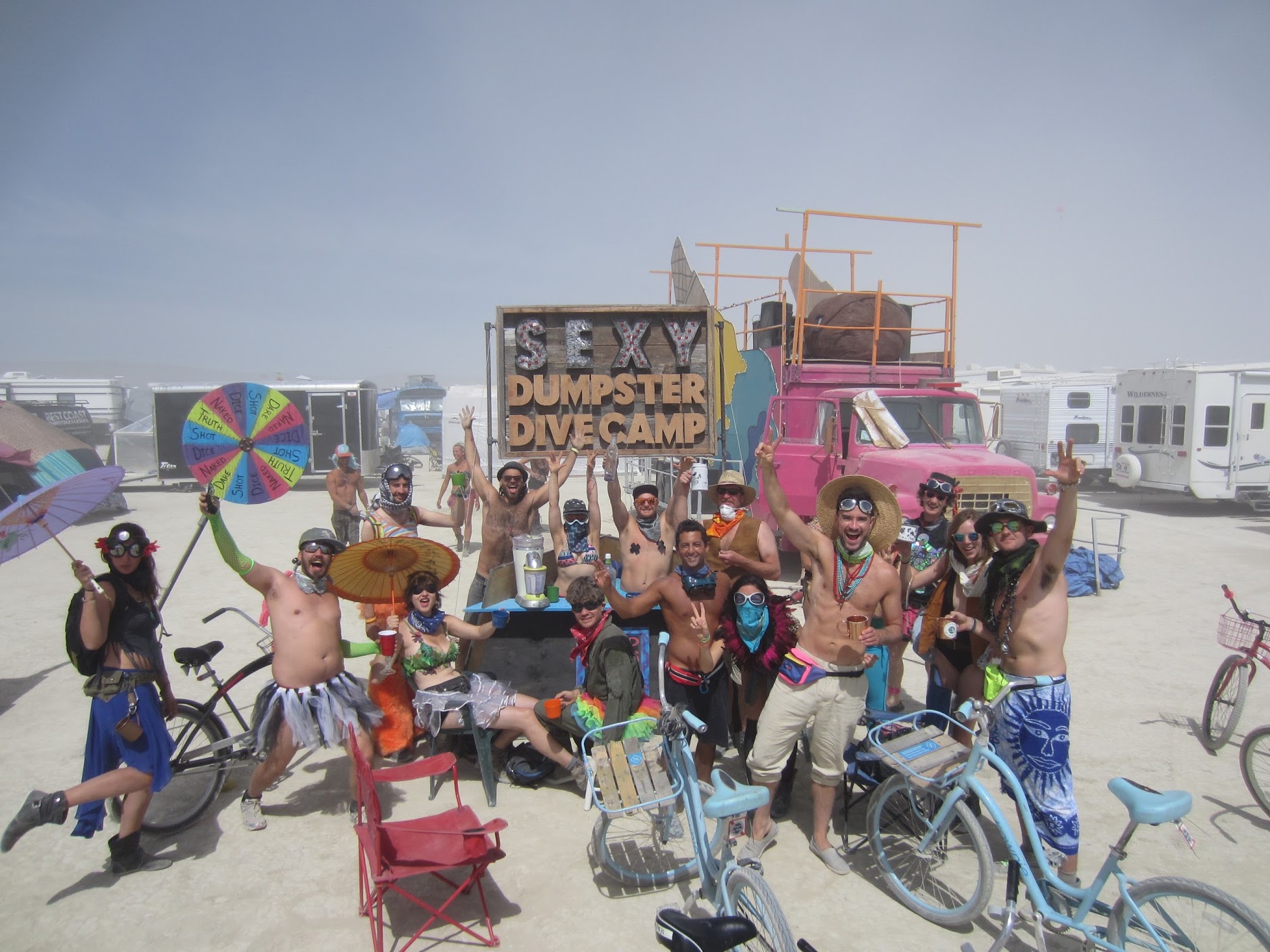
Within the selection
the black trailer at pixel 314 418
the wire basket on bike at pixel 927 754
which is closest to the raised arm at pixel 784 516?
the wire basket on bike at pixel 927 754

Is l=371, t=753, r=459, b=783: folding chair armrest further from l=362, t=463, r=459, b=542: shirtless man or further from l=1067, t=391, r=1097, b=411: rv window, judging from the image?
l=1067, t=391, r=1097, b=411: rv window

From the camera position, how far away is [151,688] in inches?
158

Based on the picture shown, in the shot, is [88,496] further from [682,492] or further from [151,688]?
[682,492]

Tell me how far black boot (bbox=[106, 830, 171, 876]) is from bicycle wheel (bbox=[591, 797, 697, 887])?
2296 mm

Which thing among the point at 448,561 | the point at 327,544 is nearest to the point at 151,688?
the point at 327,544

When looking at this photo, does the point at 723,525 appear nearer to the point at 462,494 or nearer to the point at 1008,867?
the point at 1008,867

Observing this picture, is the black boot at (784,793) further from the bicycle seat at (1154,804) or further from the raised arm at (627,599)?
the bicycle seat at (1154,804)

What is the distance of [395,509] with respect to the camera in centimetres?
703

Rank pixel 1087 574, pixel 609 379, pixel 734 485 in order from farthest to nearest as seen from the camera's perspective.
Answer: pixel 1087 574
pixel 609 379
pixel 734 485

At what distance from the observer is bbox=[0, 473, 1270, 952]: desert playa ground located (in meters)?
3.54

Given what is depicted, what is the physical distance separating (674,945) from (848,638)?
189 cm

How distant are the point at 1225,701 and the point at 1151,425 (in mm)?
14645

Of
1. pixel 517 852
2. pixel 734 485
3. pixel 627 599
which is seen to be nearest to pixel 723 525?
pixel 734 485

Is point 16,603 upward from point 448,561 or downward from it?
downward
